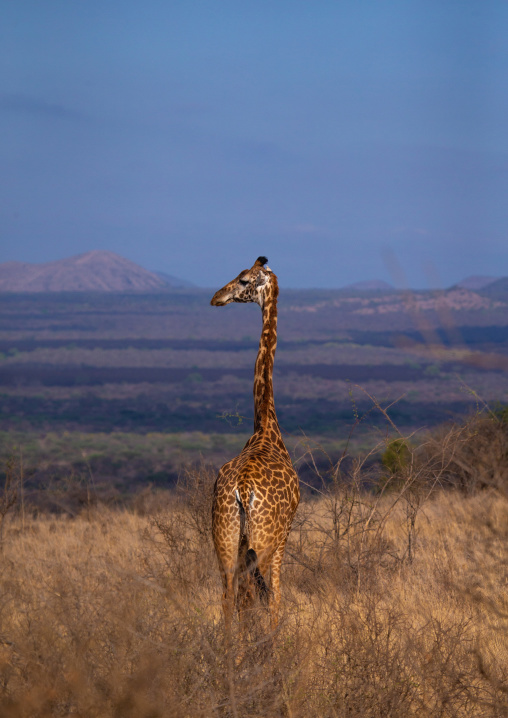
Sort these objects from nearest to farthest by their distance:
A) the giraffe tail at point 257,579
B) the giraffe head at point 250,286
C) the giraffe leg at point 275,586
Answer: the giraffe leg at point 275,586
the giraffe tail at point 257,579
the giraffe head at point 250,286

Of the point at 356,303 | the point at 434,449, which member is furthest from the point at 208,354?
the point at 434,449

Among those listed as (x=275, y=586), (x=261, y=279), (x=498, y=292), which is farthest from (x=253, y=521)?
(x=498, y=292)

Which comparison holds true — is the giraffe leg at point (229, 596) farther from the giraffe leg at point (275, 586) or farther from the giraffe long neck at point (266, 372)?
the giraffe long neck at point (266, 372)

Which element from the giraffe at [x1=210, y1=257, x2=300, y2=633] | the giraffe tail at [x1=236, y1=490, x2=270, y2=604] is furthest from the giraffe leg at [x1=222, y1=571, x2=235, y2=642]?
the giraffe tail at [x1=236, y1=490, x2=270, y2=604]

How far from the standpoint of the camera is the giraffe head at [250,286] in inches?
242

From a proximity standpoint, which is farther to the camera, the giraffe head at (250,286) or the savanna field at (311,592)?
the giraffe head at (250,286)

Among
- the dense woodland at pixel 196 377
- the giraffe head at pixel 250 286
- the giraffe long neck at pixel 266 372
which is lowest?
the dense woodland at pixel 196 377

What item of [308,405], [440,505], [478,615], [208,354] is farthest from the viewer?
[208,354]

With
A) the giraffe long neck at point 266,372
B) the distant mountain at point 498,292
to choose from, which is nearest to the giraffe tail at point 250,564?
the giraffe long neck at point 266,372

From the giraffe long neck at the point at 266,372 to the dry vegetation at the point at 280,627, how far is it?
122cm

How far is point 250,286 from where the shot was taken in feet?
20.6

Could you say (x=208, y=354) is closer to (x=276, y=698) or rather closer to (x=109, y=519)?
(x=109, y=519)

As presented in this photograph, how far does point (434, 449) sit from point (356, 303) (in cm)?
12175

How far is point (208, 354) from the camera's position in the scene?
404 ft
